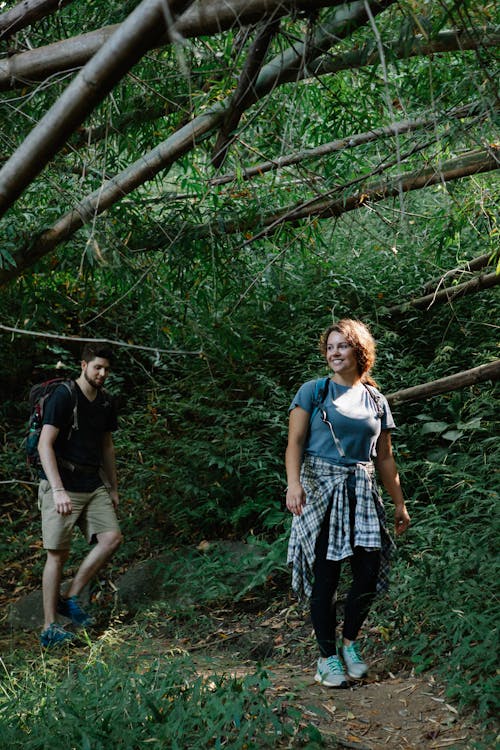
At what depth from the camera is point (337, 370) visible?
400 cm

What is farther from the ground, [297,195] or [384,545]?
[297,195]

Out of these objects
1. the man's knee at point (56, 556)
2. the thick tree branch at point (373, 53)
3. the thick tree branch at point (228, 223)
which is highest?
the thick tree branch at point (373, 53)

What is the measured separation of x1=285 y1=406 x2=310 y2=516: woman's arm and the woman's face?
0.95 ft

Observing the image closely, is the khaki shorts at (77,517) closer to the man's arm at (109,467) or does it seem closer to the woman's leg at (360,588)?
the man's arm at (109,467)

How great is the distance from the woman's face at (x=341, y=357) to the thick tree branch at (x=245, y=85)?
1107mm

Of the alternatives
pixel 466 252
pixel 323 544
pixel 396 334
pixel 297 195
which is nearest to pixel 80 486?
pixel 323 544

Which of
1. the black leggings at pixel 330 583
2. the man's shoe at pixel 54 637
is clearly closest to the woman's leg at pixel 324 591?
the black leggings at pixel 330 583

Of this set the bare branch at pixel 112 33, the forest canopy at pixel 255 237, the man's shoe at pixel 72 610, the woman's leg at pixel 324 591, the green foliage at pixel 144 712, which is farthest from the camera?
the man's shoe at pixel 72 610

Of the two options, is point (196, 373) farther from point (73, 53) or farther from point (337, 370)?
point (73, 53)

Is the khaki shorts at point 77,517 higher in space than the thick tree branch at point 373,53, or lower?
lower

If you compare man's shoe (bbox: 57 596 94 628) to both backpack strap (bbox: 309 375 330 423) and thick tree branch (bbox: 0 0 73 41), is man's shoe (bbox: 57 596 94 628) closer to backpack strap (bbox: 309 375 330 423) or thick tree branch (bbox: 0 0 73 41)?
backpack strap (bbox: 309 375 330 423)

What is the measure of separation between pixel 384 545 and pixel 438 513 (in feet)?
4.59

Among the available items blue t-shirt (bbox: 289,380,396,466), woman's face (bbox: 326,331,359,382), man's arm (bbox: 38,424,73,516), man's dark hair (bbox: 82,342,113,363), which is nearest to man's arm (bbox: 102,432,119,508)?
man's arm (bbox: 38,424,73,516)

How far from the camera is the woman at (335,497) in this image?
3.87m
